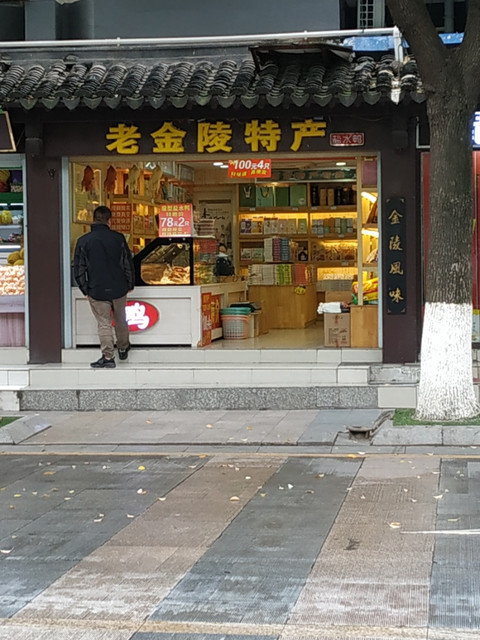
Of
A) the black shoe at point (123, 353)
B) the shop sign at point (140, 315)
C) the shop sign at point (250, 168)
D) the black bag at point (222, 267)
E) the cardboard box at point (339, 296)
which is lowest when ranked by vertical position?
the black shoe at point (123, 353)

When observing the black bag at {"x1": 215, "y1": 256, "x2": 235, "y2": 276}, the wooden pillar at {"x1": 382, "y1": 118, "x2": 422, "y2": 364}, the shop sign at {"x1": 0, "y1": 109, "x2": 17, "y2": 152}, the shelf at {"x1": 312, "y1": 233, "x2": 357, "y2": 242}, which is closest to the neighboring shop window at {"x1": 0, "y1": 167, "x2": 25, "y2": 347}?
the shop sign at {"x1": 0, "y1": 109, "x2": 17, "y2": 152}

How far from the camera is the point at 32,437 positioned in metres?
11.1

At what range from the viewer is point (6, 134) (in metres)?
13.5

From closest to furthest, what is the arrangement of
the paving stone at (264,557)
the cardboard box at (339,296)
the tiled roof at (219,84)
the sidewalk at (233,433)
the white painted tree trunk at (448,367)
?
1. the paving stone at (264,557)
2. the sidewalk at (233,433)
3. the white painted tree trunk at (448,367)
4. the tiled roof at (219,84)
5. the cardboard box at (339,296)

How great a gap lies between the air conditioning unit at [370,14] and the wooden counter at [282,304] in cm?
461

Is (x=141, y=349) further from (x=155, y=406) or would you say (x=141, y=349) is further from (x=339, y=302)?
(x=339, y=302)

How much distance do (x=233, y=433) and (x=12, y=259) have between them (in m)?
5.06

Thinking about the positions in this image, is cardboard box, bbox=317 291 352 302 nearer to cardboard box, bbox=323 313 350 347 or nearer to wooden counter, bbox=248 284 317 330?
cardboard box, bbox=323 313 350 347

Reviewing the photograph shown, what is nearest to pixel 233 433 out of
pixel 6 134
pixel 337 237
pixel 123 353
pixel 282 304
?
pixel 123 353

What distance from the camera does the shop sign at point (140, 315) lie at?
14094mm

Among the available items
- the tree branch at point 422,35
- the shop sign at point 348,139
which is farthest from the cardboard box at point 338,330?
the tree branch at point 422,35

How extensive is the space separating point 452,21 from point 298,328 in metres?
5.53

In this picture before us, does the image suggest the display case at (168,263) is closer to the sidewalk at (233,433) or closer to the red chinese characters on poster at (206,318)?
the red chinese characters on poster at (206,318)

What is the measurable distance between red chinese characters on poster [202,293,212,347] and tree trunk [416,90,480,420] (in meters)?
4.33
